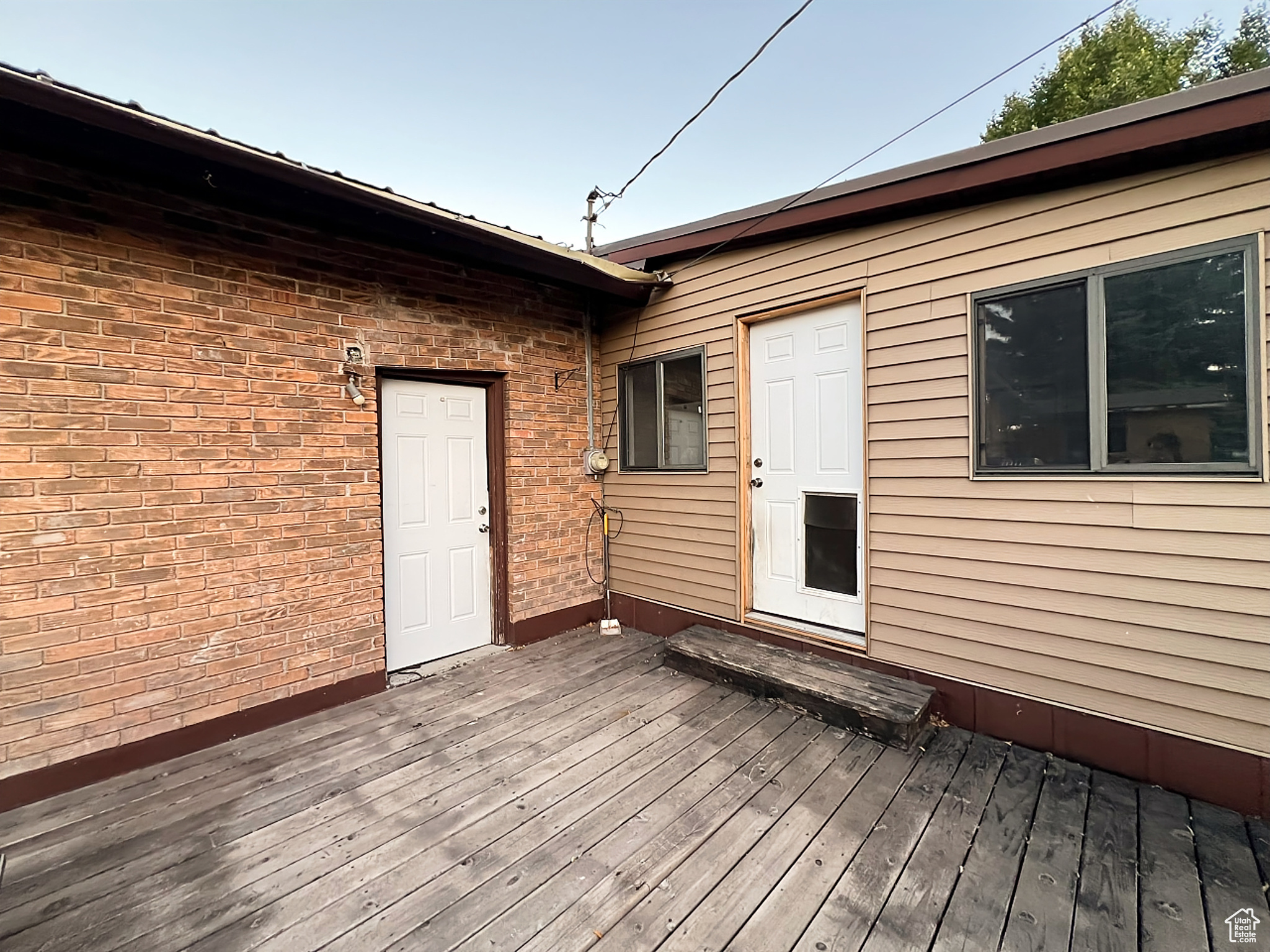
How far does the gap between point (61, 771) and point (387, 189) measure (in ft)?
9.85

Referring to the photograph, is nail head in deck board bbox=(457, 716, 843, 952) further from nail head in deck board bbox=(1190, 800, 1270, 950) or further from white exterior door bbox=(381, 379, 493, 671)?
white exterior door bbox=(381, 379, 493, 671)

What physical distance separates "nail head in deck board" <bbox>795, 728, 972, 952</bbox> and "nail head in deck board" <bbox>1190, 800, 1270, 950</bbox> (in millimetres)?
716

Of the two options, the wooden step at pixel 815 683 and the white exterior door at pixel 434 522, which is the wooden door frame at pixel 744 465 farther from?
the white exterior door at pixel 434 522

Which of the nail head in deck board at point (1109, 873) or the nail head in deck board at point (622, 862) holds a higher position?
the nail head in deck board at point (622, 862)

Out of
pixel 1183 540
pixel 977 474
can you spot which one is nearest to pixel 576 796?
pixel 977 474

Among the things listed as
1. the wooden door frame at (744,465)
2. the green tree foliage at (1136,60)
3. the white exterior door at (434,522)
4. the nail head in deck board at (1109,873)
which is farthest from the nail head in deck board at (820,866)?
the green tree foliage at (1136,60)

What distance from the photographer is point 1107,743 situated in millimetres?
2148

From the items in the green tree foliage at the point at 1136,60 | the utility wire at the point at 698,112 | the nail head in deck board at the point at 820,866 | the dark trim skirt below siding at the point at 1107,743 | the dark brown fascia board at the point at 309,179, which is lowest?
the nail head in deck board at the point at 820,866

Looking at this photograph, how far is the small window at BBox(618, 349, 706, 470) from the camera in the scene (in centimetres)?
369

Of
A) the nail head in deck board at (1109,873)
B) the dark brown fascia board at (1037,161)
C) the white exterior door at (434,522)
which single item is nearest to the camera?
the nail head in deck board at (1109,873)

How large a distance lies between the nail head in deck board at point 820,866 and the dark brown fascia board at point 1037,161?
2688 millimetres

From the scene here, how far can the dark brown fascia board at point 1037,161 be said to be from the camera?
1.80 m

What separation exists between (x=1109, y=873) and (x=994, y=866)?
345mm

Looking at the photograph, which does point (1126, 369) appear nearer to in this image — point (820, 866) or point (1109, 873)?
point (1109, 873)
